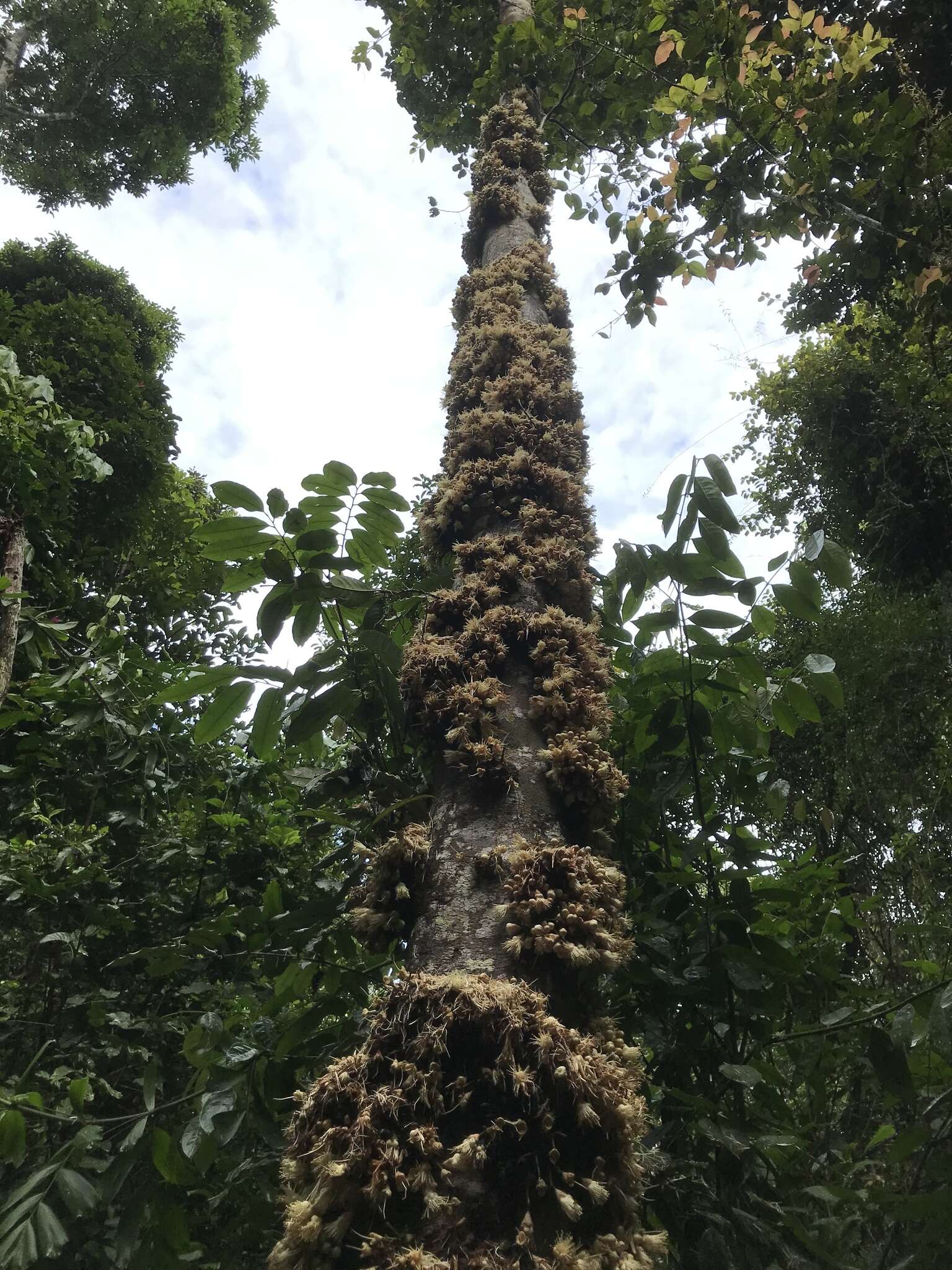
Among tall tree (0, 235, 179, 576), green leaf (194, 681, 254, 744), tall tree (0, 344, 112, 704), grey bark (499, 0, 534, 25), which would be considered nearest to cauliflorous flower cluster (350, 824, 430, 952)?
green leaf (194, 681, 254, 744)

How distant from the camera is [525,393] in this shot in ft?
6.04

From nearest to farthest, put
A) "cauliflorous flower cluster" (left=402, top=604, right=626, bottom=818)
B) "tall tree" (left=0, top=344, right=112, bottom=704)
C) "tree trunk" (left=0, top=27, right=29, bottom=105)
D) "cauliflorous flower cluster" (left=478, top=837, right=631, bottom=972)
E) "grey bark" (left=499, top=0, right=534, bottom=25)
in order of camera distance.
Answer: "cauliflorous flower cluster" (left=478, top=837, right=631, bottom=972) < "cauliflorous flower cluster" (left=402, top=604, right=626, bottom=818) < "tall tree" (left=0, top=344, right=112, bottom=704) < "grey bark" (left=499, top=0, right=534, bottom=25) < "tree trunk" (left=0, top=27, right=29, bottom=105)

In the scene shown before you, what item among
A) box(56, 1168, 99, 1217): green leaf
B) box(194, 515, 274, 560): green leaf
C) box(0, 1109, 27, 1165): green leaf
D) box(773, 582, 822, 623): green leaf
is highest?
box(194, 515, 274, 560): green leaf

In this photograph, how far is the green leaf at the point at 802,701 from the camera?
A: 1495mm

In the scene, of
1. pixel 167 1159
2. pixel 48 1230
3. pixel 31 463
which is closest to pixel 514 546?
pixel 167 1159

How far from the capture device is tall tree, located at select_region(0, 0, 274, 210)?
8.68m

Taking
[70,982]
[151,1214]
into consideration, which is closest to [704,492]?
[151,1214]

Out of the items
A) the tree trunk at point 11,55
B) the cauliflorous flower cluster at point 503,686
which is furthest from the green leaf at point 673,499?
the tree trunk at point 11,55

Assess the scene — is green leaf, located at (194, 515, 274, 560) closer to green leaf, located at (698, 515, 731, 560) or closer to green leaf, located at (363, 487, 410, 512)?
green leaf, located at (363, 487, 410, 512)

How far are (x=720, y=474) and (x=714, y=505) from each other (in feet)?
0.23

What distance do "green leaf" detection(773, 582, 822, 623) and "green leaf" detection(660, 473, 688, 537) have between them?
8.8 inches

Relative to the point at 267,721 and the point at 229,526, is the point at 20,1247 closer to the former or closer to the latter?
the point at 267,721

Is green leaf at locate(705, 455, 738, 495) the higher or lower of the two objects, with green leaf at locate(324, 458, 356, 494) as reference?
lower

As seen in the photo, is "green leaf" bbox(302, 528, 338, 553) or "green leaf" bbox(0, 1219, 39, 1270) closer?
"green leaf" bbox(0, 1219, 39, 1270)
